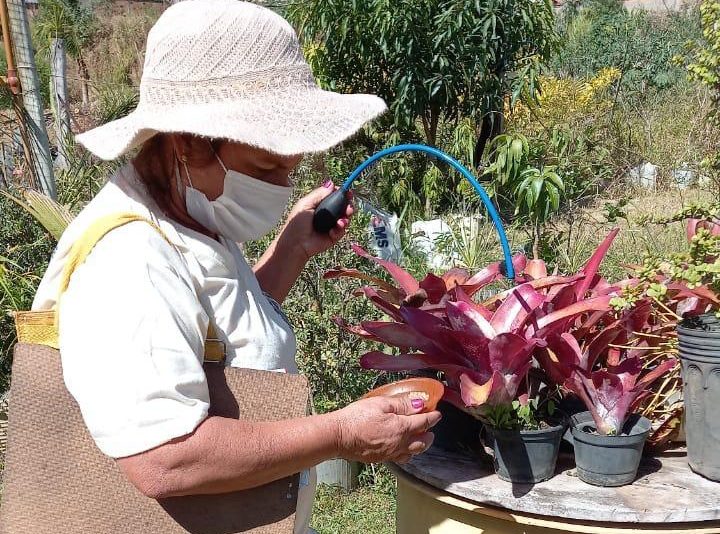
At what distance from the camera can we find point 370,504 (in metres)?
3.44

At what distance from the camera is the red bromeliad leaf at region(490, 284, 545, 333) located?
157 cm

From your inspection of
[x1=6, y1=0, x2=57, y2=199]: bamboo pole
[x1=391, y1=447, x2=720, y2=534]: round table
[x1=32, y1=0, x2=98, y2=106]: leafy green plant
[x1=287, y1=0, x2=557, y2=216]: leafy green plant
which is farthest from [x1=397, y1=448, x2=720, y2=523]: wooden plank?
[x1=32, y1=0, x2=98, y2=106]: leafy green plant

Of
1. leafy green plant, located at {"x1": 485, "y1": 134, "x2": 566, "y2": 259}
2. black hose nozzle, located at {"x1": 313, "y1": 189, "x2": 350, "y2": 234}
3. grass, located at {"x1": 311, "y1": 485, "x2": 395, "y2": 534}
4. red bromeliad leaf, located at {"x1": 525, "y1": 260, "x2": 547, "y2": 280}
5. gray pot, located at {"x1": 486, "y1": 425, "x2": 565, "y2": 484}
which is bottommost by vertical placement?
grass, located at {"x1": 311, "y1": 485, "x2": 395, "y2": 534}

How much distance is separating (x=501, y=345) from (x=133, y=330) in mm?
728

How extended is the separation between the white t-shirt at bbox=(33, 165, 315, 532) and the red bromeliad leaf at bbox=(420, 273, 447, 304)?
1.96ft

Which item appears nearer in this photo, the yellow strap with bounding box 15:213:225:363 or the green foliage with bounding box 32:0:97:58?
the yellow strap with bounding box 15:213:225:363

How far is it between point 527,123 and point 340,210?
7.33 m

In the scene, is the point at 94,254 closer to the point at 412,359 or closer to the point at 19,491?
the point at 19,491

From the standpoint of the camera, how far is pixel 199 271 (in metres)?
1.32

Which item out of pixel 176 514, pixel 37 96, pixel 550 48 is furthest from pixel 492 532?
pixel 550 48

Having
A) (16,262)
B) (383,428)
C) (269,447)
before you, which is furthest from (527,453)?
(16,262)

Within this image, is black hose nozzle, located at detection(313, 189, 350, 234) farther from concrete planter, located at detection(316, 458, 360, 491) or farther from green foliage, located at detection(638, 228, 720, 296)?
concrete planter, located at detection(316, 458, 360, 491)

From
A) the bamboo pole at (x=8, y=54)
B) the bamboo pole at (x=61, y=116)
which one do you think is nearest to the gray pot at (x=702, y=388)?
the bamboo pole at (x=8, y=54)

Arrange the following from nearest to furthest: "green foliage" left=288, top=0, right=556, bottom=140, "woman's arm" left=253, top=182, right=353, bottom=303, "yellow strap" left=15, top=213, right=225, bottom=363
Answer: "yellow strap" left=15, top=213, right=225, bottom=363, "woman's arm" left=253, top=182, right=353, bottom=303, "green foliage" left=288, top=0, right=556, bottom=140
